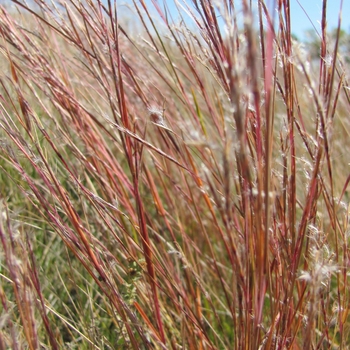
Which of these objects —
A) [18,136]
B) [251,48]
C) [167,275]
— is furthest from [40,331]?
[251,48]

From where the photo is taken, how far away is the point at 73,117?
1.00m

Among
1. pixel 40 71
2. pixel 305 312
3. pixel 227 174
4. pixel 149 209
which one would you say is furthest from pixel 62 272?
pixel 227 174

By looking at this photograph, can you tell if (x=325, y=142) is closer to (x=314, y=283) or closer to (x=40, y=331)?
(x=314, y=283)

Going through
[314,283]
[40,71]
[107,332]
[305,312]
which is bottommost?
[107,332]

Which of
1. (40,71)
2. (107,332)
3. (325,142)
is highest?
(40,71)

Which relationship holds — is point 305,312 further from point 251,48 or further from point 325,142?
point 251,48

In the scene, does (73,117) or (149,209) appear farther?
(149,209)

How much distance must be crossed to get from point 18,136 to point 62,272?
69cm

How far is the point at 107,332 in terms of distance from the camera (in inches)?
47.6

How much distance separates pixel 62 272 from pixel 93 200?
601mm

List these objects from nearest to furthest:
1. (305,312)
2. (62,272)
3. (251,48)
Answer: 1. (251,48)
2. (305,312)
3. (62,272)

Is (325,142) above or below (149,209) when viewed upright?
above

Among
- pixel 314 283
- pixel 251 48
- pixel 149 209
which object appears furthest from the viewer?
pixel 149 209

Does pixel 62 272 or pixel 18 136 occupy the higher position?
pixel 18 136
